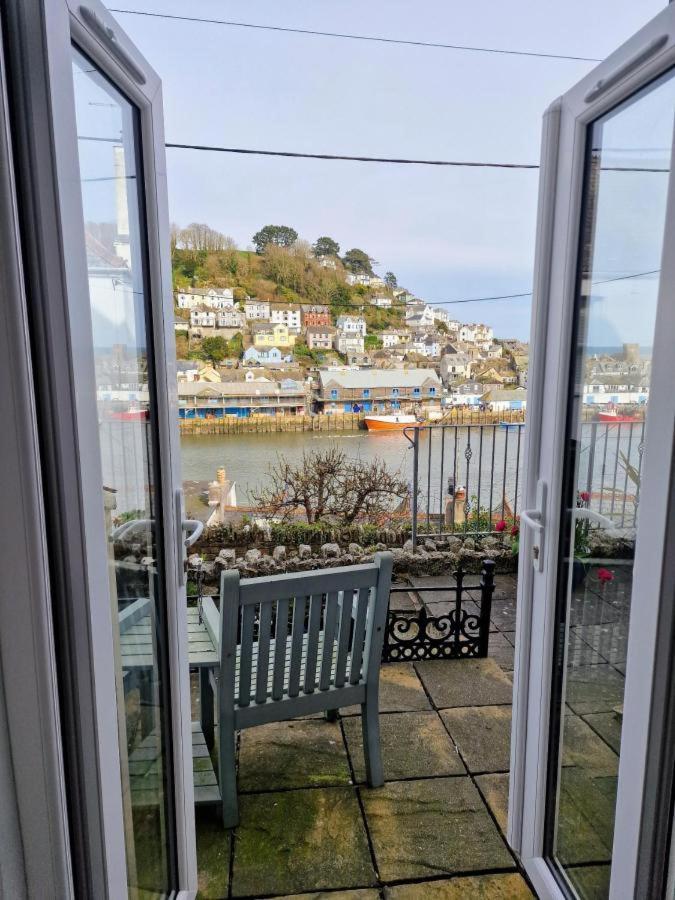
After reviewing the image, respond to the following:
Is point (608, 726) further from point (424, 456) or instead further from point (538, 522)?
point (424, 456)

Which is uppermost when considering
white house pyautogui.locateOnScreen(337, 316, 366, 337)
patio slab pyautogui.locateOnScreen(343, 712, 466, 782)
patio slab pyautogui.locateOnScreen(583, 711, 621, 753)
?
white house pyautogui.locateOnScreen(337, 316, 366, 337)

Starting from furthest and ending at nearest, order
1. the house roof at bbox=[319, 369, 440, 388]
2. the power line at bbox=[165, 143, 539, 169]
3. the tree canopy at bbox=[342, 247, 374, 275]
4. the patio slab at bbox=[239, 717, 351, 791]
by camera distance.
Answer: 1. the house roof at bbox=[319, 369, 440, 388]
2. the tree canopy at bbox=[342, 247, 374, 275]
3. the power line at bbox=[165, 143, 539, 169]
4. the patio slab at bbox=[239, 717, 351, 791]

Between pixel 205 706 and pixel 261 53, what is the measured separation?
3345mm

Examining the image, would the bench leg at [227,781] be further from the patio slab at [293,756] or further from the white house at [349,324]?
the white house at [349,324]

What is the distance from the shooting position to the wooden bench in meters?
1.61

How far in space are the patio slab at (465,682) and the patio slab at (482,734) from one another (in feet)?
0.18

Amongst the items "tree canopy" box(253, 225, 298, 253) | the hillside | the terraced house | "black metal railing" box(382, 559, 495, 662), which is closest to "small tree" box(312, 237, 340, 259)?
the hillside

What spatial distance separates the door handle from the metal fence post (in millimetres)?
1208

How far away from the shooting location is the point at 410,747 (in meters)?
2.00

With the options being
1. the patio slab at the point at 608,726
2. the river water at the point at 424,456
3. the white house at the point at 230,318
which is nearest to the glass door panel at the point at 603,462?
the patio slab at the point at 608,726

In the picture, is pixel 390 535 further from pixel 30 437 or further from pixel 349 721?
pixel 30 437

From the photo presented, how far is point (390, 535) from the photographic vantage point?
159 inches

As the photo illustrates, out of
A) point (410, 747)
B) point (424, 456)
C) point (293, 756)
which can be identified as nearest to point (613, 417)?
point (410, 747)

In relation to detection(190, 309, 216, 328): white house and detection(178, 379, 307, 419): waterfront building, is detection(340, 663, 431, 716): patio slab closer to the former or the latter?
detection(178, 379, 307, 419): waterfront building
